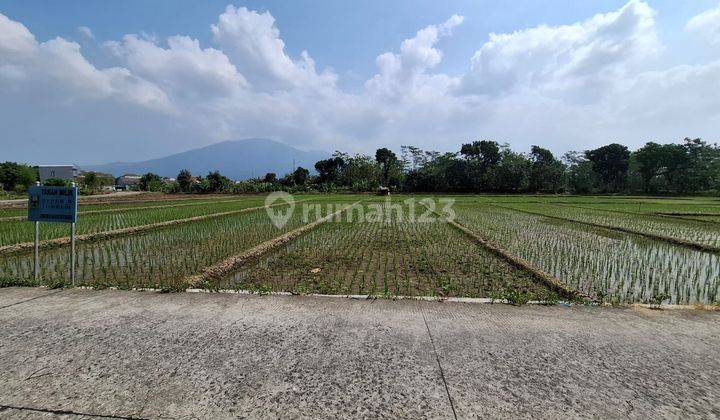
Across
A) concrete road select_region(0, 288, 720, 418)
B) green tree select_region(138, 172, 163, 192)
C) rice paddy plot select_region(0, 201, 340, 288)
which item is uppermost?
green tree select_region(138, 172, 163, 192)

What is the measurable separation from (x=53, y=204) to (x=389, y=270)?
5.09 metres

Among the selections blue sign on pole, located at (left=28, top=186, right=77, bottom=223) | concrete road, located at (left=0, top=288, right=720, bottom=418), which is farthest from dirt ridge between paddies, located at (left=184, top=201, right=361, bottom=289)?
blue sign on pole, located at (left=28, top=186, right=77, bottom=223)

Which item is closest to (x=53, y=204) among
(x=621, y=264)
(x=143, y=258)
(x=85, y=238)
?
(x=143, y=258)

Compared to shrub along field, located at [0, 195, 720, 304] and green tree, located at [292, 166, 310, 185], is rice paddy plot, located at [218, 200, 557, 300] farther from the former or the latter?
green tree, located at [292, 166, 310, 185]

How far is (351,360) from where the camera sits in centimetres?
258

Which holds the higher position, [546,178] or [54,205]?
[546,178]

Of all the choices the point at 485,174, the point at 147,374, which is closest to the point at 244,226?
the point at 147,374

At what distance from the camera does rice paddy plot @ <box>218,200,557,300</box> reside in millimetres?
4918

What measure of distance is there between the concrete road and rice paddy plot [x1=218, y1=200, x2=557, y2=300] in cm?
93

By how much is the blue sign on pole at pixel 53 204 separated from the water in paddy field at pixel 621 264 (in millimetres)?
7052

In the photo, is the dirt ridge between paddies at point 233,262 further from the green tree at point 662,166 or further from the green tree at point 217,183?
the green tree at point 662,166

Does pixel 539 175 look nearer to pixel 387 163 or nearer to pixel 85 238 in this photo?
pixel 387 163

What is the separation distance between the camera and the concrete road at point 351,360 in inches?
81.6

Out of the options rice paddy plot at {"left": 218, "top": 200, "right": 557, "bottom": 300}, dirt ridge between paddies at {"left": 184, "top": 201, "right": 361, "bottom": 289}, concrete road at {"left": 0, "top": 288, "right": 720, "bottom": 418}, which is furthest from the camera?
dirt ridge between paddies at {"left": 184, "top": 201, "right": 361, "bottom": 289}
